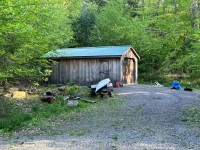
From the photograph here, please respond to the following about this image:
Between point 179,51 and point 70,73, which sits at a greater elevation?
point 179,51

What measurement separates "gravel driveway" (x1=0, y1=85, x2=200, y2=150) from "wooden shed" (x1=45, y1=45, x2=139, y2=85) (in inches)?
270

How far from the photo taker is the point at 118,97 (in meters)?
13.1

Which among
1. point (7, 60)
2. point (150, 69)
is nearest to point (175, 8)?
point (150, 69)

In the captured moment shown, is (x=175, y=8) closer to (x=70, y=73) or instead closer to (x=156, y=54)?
(x=156, y=54)

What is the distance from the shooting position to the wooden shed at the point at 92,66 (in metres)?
17.5

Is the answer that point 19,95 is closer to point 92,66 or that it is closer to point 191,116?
point 92,66

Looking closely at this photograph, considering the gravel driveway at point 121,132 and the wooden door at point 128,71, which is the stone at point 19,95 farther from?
the wooden door at point 128,71

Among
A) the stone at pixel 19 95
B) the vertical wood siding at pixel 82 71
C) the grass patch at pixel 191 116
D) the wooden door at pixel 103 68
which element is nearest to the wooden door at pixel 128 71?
the vertical wood siding at pixel 82 71

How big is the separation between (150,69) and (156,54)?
152cm

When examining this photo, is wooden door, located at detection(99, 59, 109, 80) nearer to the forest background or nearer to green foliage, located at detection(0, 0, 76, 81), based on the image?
the forest background

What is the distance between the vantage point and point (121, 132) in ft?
22.1

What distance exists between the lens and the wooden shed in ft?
57.4

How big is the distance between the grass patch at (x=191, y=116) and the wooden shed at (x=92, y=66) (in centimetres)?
806

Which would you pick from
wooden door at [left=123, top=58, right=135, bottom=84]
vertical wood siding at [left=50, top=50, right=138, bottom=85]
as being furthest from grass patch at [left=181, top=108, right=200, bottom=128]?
wooden door at [left=123, top=58, right=135, bottom=84]
